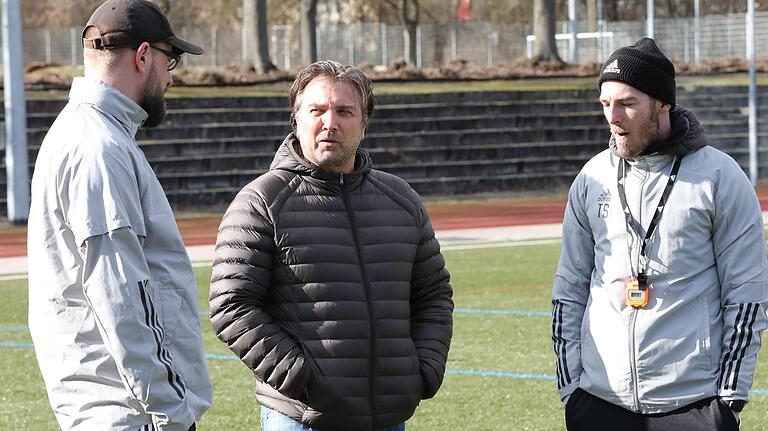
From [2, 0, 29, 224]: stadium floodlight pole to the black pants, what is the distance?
60.3 ft

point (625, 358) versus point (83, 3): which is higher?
point (83, 3)

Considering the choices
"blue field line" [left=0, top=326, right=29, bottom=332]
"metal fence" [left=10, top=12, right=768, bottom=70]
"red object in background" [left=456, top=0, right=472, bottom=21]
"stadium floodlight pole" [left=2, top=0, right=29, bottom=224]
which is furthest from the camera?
"red object in background" [left=456, top=0, right=472, bottom=21]

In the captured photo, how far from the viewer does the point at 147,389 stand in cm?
354

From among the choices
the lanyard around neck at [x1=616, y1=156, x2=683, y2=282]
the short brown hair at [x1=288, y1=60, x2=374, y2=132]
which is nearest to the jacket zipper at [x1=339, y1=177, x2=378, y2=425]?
the short brown hair at [x1=288, y1=60, x2=374, y2=132]

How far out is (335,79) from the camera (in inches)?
165

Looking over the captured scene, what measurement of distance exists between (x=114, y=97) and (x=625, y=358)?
178 centimetres

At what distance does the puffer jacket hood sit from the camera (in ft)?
14.1

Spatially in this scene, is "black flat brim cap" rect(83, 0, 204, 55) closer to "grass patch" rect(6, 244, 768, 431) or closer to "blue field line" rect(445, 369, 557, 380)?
"grass patch" rect(6, 244, 768, 431)

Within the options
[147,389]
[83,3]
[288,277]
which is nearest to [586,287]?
[288,277]

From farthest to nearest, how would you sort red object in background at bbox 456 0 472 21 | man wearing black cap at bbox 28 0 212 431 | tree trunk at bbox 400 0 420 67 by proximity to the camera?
red object in background at bbox 456 0 472 21 < tree trunk at bbox 400 0 420 67 < man wearing black cap at bbox 28 0 212 431

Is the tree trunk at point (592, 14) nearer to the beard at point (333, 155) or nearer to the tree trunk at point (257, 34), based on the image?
the tree trunk at point (257, 34)

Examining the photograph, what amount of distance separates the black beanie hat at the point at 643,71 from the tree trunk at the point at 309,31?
106 feet

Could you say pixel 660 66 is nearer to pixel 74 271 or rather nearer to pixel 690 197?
pixel 690 197

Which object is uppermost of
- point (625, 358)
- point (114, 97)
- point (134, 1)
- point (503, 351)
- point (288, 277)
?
point (134, 1)
